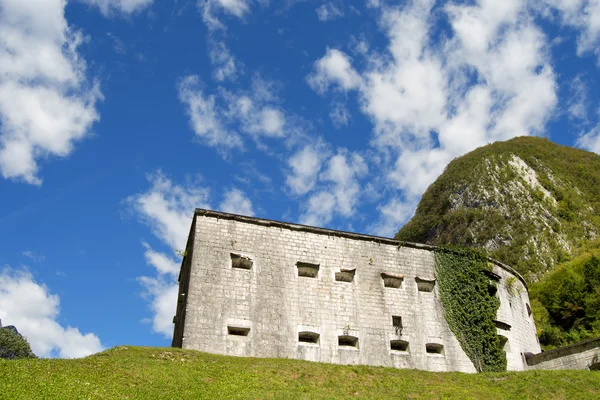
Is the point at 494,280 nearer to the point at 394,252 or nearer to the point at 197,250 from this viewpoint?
the point at 394,252

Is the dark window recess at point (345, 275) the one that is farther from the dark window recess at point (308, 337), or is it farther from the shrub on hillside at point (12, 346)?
the shrub on hillside at point (12, 346)

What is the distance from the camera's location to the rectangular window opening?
1035 inches

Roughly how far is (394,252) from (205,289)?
10691 mm

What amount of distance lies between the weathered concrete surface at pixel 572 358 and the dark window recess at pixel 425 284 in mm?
7886

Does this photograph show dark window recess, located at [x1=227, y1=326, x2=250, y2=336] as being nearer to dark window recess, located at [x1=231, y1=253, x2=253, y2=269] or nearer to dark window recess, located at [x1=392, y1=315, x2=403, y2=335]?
A: dark window recess, located at [x1=231, y1=253, x2=253, y2=269]

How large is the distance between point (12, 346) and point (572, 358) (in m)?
49.6

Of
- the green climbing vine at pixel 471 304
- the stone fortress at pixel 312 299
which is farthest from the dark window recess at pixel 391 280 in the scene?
the green climbing vine at pixel 471 304

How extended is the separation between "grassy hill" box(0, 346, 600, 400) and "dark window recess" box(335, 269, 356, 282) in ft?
17.0

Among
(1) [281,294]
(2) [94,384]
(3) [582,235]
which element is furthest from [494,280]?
(3) [582,235]

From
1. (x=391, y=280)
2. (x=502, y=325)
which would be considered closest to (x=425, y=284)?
(x=391, y=280)

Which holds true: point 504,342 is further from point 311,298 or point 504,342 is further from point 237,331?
point 237,331

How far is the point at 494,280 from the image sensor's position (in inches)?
1247

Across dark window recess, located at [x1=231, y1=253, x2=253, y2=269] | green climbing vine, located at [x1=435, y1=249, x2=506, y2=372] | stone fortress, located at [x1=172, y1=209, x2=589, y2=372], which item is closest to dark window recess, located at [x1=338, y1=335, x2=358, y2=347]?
stone fortress, located at [x1=172, y1=209, x2=589, y2=372]

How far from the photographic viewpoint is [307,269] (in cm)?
2806
